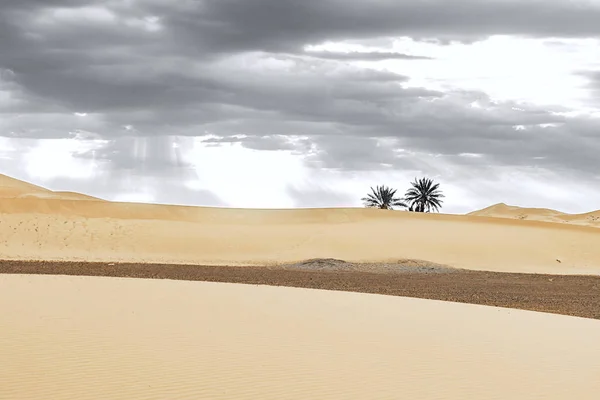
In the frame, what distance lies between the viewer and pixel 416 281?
33.6 metres

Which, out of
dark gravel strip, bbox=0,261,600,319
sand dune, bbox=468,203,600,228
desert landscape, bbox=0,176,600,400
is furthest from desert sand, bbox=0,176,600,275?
sand dune, bbox=468,203,600,228

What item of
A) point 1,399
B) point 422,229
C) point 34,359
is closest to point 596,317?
point 34,359

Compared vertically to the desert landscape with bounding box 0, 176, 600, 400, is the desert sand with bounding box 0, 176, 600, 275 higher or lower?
higher

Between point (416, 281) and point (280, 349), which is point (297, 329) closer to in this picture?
point (280, 349)

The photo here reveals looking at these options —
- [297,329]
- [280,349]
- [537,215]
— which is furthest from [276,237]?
[537,215]

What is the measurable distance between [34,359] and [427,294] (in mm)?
17264

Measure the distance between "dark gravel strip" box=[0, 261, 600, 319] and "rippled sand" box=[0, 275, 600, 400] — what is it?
4.00 metres

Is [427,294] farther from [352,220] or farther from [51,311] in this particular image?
[352,220]

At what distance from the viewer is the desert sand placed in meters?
48.2

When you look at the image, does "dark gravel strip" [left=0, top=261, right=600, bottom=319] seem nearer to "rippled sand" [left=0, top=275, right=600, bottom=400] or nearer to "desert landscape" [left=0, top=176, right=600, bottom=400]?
"desert landscape" [left=0, top=176, right=600, bottom=400]

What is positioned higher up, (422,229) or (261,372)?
(422,229)

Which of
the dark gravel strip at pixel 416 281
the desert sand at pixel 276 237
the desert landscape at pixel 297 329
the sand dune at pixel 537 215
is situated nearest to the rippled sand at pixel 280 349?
the desert landscape at pixel 297 329

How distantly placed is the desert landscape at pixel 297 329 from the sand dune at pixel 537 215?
3327 inches

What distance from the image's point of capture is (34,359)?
12016mm
